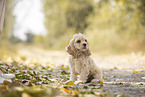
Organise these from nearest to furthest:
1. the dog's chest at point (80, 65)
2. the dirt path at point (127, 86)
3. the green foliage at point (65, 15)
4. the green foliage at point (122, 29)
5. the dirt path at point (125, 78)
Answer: the dirt path at point (127, 86) < the dirt path at point (125, 78) < the dog's chest at point (80, 65) < the green foliage at point (122, 29) < the green foliage at point (65, 15)

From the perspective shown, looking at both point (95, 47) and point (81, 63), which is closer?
point (81, 63)

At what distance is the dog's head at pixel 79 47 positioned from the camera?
3467 mm

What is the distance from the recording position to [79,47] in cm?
348

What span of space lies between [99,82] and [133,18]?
10189 mm

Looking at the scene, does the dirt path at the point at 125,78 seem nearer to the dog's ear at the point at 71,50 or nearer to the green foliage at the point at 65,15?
the dog's ear at the point at 71,50

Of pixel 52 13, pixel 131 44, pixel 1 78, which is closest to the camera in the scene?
pixel 1 78

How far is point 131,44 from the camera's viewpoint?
44.4ft

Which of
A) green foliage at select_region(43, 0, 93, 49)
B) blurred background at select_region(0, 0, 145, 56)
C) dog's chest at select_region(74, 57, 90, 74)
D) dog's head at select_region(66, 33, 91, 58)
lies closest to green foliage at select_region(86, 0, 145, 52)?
blurred background at select_region(0, 0, 145, 56)

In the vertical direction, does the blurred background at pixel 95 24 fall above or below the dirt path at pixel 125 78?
above

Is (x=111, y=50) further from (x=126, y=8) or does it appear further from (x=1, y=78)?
(x=1, y=78)

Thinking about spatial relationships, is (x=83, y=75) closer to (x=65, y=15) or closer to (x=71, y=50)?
(x=71, y=50)

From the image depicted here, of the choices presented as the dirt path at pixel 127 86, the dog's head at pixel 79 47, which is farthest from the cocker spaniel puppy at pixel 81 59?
the dirt path at pixel 127 86

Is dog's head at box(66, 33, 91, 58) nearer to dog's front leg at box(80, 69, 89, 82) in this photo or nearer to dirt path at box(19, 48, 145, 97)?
dog's front leg at box(80, 69, 89, 82)

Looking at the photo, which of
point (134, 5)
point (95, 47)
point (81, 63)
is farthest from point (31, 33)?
point (81, 63)
